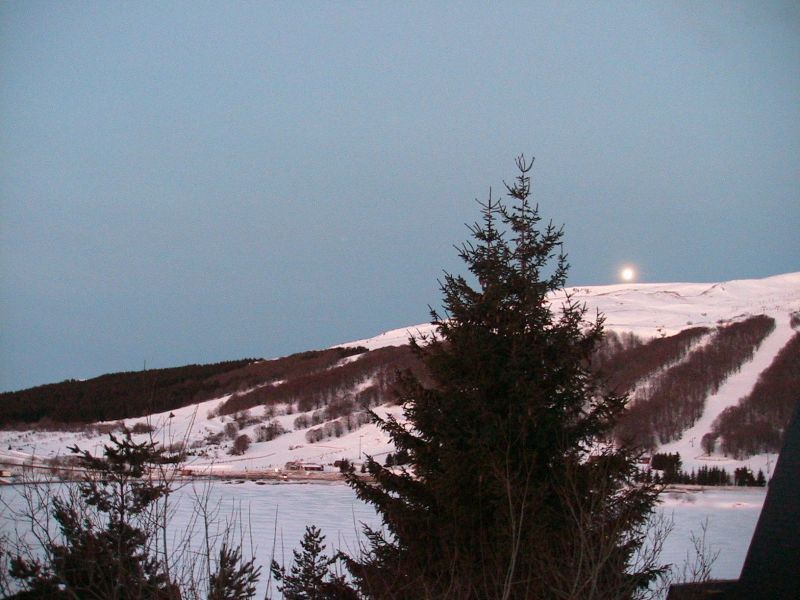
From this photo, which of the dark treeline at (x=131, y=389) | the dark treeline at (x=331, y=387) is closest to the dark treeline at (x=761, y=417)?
the dark treeline at (x=331, y=387)

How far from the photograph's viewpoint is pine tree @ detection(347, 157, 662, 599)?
25.4 feet

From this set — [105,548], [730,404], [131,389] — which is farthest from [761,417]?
[131,389]

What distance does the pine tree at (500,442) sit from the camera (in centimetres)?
775

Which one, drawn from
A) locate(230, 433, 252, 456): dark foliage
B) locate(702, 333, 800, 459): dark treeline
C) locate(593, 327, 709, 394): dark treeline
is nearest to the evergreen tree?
locate(702, 333, 800, 459): dark treeline


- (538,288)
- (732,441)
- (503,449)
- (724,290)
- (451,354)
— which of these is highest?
(724,290)

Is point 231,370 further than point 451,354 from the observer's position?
Yes

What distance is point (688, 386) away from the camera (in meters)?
49.2

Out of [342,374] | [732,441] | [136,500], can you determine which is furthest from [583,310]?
[342,374]

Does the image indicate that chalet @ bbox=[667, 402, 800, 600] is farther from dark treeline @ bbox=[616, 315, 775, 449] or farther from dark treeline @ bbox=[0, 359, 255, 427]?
dark treeline @ bbox=[0, 359, 255, 427]

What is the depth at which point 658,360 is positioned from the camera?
185ft

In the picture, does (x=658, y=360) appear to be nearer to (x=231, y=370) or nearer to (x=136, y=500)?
(x=231, y=370)

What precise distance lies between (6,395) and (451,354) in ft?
239

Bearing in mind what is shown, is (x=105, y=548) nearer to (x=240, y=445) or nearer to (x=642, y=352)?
(x=240, y=445)

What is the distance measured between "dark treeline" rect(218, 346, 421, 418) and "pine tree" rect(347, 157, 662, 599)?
148 ft
